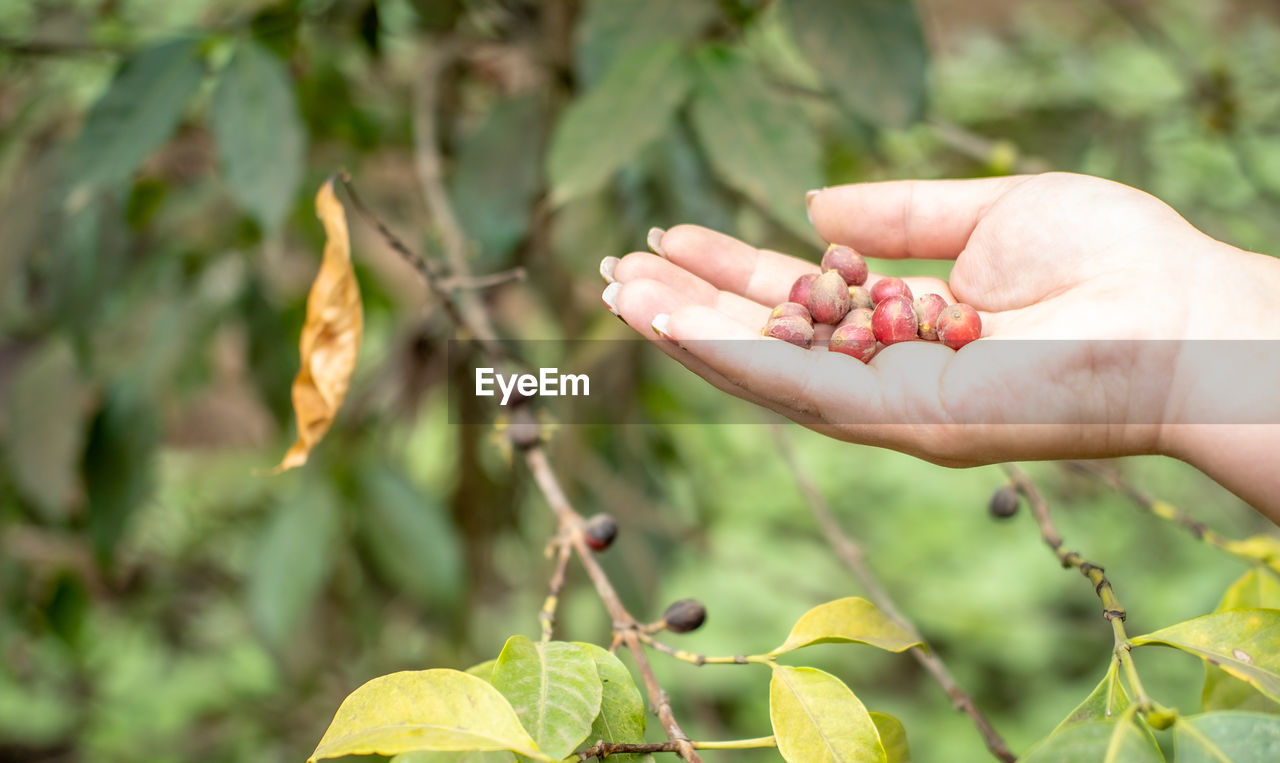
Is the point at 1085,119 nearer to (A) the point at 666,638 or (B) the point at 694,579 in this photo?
(A) the point at 666,638

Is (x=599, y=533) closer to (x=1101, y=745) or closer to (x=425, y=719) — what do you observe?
(x=425, y=719)

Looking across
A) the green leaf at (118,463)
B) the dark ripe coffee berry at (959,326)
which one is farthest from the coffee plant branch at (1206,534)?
the green leaf at (118,463)

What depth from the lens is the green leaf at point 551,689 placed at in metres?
0.53

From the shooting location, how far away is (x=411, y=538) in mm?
1442

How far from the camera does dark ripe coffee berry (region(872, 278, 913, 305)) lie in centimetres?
94

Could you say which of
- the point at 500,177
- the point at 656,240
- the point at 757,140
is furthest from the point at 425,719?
the point at 500,177

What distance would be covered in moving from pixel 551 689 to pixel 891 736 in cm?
26

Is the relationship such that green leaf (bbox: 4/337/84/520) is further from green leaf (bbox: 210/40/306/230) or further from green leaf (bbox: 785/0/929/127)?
green leaf (bbox: 785/0/929/127)

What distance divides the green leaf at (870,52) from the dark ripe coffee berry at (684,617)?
2.15ft

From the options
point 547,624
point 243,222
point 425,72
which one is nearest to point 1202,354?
point 547,624

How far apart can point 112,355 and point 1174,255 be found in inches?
61.9

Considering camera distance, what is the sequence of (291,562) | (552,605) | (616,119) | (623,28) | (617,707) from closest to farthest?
(617,707), (552,605), (616,119), (623,28), (291,562)

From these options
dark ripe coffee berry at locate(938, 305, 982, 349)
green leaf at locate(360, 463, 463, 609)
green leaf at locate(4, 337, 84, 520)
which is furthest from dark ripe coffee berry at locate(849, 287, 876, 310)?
green leaf at locate(4, 337, 84, 520)

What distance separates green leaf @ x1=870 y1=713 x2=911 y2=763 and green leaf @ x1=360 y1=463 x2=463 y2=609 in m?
0.92
